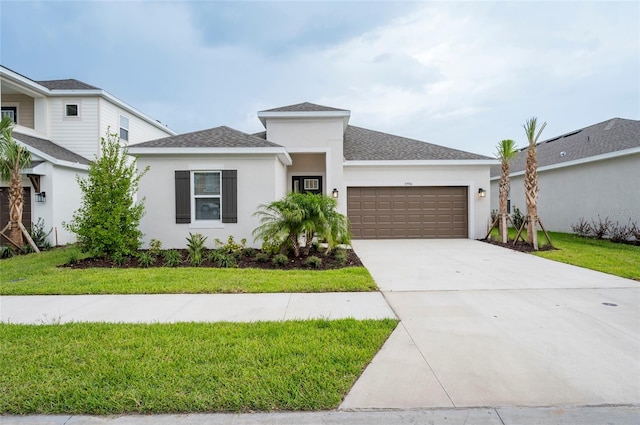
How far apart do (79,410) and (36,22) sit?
60.0 ft

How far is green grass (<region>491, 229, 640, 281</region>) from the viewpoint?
22.9ft

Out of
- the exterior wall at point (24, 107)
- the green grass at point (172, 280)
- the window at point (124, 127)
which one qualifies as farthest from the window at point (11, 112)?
the green grass at point (172, 280)

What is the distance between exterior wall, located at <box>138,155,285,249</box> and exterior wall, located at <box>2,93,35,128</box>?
29.2ft

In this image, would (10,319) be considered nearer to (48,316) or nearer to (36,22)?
(48,316)

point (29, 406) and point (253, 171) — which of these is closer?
point (29, 406)

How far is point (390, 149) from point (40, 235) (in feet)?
43.2

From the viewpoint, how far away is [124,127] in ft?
50.1

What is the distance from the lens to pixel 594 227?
12.6 m

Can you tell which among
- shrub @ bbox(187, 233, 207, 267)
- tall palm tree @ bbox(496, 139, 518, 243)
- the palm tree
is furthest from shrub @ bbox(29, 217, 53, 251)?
tall palm tree @ bbox(496, 139, 518, 243)

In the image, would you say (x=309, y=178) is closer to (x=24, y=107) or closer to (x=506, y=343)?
(x=506, y=343)

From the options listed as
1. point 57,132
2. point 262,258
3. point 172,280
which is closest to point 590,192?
point 262,258

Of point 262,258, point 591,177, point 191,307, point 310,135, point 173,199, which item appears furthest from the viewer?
point 591,177

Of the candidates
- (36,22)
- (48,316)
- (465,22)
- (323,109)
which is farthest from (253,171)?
(36,22)

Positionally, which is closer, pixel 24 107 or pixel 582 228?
pixel 582 228
